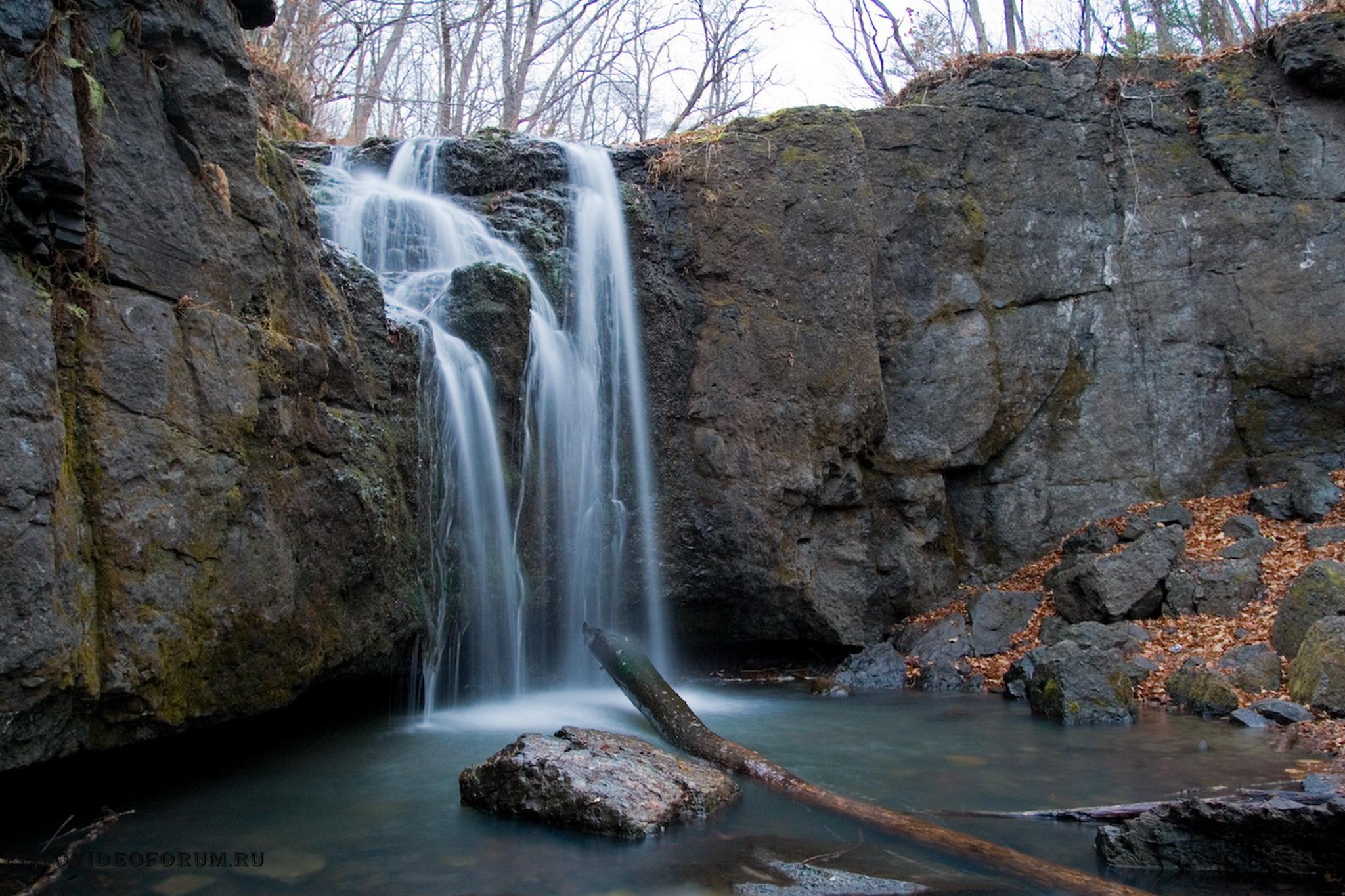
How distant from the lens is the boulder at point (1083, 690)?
7.19 metres

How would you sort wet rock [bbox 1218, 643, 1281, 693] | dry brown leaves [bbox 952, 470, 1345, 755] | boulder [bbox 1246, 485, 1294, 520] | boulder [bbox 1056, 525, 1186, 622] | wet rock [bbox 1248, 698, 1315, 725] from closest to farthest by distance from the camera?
wet rock [bbox 1248, 698, 1315, 725]
wet rock [bbox 1218, 643, 1281, 693]
dry brown leaves [bbox 952, 470, 1345, 755]
boulder [bbox 1056, 525, 1186, 622]
boulder [bbox 1246, 485, 1294, 520]

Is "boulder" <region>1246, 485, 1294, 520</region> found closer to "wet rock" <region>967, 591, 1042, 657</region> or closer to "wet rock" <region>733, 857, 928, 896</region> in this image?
"wet rock" <region>967, 591, 1042, 657</region>

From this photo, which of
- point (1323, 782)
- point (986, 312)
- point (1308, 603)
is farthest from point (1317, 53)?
point (1323, 782)

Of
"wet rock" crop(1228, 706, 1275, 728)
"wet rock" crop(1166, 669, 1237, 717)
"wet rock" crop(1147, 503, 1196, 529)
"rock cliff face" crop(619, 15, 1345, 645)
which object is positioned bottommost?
"wet rock" crop(1228, 706, 1275, 728)

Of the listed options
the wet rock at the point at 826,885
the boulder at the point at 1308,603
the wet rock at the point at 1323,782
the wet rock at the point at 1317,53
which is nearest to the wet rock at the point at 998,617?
the boulder at the point at 1308,603

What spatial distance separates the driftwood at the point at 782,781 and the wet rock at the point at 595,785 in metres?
0.39

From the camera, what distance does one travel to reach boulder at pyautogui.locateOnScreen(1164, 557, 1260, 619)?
887cm

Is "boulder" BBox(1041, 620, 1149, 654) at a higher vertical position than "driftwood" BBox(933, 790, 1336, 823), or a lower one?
higher

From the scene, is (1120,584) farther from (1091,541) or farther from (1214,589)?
(1091,541)

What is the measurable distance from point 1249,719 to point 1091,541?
3715mm

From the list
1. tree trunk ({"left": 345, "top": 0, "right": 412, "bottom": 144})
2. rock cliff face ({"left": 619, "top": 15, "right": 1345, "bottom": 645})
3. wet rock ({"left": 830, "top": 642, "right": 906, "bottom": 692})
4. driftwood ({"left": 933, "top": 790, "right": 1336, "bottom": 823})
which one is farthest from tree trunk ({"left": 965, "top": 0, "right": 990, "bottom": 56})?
driftwood ({"left": 933, "top": 790, "right": 1336, "bottom": 823})

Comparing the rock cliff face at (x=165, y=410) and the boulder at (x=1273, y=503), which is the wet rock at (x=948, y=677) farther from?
the rock cliff face at (x=165, y=410)

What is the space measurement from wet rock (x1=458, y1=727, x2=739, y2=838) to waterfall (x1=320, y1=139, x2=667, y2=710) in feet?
8.32

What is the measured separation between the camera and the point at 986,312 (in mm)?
11344
